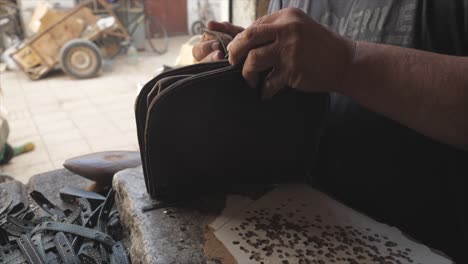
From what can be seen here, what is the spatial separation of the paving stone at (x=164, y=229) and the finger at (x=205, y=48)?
382mm

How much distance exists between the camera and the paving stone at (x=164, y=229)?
30.7 inches

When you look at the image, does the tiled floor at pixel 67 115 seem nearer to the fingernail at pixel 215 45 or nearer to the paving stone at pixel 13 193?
the paving stone at pixel 13 193

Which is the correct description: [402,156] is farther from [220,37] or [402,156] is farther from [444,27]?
[220,37]

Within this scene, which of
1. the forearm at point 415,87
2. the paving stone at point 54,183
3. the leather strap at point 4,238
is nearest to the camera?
the forearm at point 415,87

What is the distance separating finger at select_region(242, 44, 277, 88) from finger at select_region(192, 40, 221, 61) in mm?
235

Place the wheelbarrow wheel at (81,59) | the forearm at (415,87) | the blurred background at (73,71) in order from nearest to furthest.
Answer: the forearm at (415,87)
the blurred background at (73,71)
the wheelbarrow wheel at (81,59)

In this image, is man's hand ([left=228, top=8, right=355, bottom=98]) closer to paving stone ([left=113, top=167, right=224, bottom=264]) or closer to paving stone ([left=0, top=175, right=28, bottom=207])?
paving stone ([left=113, top=167, right=224, bottom=264])

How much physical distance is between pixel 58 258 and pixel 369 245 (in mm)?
760

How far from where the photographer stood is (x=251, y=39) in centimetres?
75

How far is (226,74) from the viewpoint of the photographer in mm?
814

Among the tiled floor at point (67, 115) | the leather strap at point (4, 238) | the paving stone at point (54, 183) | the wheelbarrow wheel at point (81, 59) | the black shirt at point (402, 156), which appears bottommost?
the tiled floor at point (67, 115)

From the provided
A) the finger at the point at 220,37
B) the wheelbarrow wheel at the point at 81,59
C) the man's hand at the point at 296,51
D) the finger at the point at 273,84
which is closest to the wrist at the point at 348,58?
the man's hand at the point at 296,51

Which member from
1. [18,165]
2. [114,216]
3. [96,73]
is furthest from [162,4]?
[114,216]

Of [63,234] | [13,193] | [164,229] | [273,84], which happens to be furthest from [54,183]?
[273,84]
